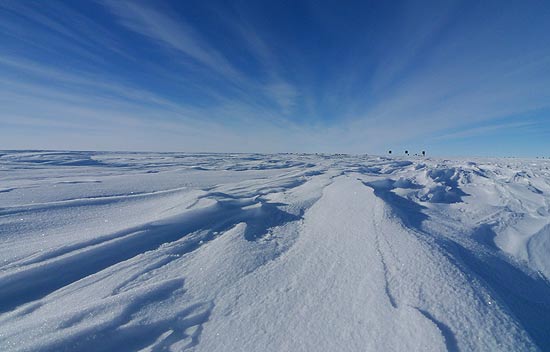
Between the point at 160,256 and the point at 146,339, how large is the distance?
0.85m

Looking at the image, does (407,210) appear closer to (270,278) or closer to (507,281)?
(507,281)

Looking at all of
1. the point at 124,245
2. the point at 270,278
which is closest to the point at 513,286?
the point at 270,278

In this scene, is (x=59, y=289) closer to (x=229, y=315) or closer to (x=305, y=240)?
(x=229, y=315)

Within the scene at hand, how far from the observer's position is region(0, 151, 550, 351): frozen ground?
1.33 m

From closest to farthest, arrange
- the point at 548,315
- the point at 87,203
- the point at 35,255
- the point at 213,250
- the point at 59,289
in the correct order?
the point at 548,315
the point at 59,289
the point at 35,255
the point at 213,250
the point at 87,203

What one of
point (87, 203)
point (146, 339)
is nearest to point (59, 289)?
point (146, 339)

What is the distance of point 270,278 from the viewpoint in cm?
180

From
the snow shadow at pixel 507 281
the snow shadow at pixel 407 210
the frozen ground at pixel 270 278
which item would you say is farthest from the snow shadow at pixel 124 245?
the snow shadow at pixel 507 281

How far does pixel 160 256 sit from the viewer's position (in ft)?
7.01

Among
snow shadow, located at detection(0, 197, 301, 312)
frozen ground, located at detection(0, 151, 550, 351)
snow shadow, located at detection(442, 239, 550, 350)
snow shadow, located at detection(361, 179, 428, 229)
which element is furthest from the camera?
snow shadow, located at detection(361, 179, 428, 229)

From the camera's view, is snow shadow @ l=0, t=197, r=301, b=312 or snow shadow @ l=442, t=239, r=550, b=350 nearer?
snow shadow @ l=442, t=239, r=550, b=350

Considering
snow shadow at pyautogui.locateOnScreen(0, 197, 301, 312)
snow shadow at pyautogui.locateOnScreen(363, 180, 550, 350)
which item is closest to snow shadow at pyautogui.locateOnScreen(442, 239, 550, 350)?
snow shadow at pyautogui.locateOnScreen(363, 180, 550, 350)

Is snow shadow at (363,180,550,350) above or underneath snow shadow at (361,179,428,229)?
underneath

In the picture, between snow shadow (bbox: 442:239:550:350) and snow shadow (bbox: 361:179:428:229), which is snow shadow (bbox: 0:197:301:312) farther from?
snow shadow (bbox: 442:239:550:350)
